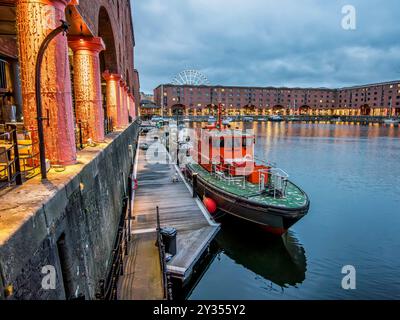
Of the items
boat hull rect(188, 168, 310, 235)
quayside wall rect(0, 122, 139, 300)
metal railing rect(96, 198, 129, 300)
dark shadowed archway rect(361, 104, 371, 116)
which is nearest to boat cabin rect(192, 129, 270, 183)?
boat hull rect(188, 168, 310, 235)

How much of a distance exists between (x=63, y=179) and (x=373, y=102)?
15847 cm

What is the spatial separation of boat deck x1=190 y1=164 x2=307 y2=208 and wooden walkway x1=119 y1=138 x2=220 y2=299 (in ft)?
5.32

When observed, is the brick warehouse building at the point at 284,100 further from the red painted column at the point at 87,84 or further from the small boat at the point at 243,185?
the red painted column at the point at 87,84

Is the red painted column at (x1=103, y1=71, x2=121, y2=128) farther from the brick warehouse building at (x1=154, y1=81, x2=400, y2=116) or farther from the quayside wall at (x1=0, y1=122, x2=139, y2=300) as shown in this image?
the brick warehouse building at (x1=154, y1=81, x2=400, y2=116)

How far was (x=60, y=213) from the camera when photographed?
3822mm

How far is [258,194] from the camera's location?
11594mm

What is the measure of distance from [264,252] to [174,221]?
426 cm

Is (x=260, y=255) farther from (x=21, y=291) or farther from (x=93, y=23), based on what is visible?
(x=93, y=23)

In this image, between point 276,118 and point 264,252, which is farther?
point 276,118

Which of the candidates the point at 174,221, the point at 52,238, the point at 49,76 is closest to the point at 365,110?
the point at 174,221

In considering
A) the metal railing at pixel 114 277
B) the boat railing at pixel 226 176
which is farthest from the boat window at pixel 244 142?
the metal railing at pixel 114 277

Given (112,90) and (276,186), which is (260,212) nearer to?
(276,186)

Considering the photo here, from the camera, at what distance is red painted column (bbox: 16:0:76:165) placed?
5.34m
